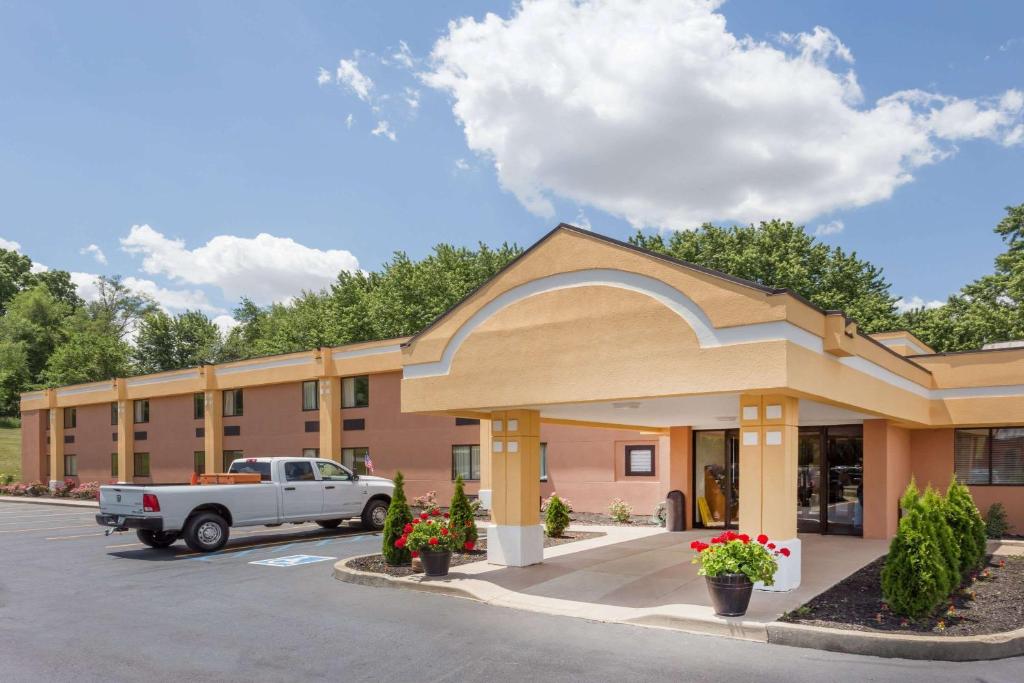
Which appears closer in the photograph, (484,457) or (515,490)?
(515,490)

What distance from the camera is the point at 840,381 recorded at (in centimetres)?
1186

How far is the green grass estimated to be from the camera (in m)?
53.5

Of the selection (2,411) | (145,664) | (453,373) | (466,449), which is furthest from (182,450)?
(2,411)

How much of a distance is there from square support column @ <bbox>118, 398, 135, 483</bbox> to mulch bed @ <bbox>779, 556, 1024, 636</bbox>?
3524cm

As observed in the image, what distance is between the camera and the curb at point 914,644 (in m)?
8.40

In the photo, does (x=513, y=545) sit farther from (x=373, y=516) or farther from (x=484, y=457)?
(x=484, y=457)

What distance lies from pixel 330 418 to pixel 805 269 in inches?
906

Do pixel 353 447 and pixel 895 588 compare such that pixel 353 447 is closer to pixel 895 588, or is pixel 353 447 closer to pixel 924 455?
pixel 924 455

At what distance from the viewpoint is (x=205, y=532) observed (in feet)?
55.9

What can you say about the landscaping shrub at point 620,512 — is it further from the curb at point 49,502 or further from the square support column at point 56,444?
the square support column at point 56,444

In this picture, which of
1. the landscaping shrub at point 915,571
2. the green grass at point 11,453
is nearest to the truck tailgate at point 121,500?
the landscaping shrub at point 915,571

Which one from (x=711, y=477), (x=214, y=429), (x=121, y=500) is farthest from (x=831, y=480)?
(x=214, y=429)

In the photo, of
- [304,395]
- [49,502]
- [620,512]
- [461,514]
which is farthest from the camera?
[49,502]

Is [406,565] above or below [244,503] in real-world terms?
below
